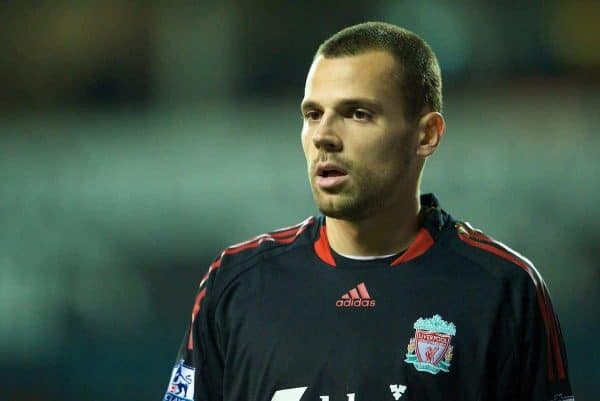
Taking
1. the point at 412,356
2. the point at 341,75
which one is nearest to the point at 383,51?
the point at 341,75

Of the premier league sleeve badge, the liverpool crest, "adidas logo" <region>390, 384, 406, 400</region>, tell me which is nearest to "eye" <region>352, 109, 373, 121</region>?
the liverpool crest

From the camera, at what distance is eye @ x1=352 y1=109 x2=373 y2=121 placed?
2.35m

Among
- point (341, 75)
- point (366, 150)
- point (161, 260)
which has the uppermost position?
point (341, 75)

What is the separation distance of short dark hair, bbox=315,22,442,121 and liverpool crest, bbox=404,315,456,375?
20.6 inches

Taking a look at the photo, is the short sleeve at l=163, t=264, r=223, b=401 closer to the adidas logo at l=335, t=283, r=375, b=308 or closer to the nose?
the adidas logo at l=335, t=283, r=375, b=308

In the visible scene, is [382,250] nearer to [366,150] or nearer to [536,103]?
[366,150]

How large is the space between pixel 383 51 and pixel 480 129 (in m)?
2.33

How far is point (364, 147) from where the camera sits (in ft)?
7.64

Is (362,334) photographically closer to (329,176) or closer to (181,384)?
(329,176)

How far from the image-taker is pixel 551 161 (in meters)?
4.59

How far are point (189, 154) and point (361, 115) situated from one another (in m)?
2.60

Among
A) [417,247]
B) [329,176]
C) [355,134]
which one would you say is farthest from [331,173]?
[417,247]

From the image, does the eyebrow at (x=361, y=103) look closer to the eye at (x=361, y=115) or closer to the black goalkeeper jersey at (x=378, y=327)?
the eye at (x=361, y=115)

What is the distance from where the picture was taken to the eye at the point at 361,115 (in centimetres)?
235
